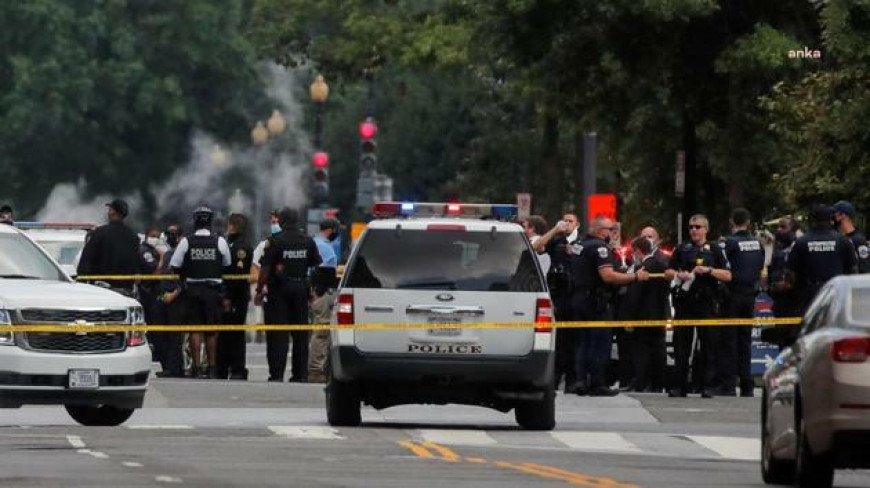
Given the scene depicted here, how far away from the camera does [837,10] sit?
105 feet

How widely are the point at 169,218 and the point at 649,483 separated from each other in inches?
2978

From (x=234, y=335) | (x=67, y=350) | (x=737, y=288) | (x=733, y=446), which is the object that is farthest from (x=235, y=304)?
(x=733, y=446)

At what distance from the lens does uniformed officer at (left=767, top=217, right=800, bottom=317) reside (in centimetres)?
2885

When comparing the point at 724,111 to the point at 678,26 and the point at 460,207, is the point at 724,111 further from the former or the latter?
the point at 460,207

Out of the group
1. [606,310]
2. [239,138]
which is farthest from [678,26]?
[239,138]

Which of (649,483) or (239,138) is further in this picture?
(239,138)

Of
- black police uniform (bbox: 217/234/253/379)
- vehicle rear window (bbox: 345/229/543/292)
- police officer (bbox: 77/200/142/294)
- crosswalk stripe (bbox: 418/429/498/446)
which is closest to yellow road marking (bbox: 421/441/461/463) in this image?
crosswalk stripe (bbox: 418/429/498/446)

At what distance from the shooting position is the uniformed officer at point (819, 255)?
2745 cm

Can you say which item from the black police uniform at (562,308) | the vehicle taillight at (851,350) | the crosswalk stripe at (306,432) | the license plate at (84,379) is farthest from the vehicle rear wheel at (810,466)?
the black police uniform at (562,308)

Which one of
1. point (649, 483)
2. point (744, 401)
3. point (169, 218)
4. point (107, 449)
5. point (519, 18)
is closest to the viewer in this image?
point (649, 483)

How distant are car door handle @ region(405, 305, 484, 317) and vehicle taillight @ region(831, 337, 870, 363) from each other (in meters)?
6.89

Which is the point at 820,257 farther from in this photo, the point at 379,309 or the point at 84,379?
the point at 84,379

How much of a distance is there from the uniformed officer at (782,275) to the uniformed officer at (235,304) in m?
5.93

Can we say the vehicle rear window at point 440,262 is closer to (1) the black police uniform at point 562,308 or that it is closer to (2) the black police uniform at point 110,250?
(1) the black police uniform at point 562,308
